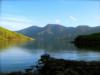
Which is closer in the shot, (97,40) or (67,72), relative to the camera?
(67,72)

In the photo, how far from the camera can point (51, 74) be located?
118ft

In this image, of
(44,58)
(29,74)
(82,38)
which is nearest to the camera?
(29,74)

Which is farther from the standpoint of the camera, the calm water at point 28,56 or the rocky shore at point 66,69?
the calm water at point 28,56

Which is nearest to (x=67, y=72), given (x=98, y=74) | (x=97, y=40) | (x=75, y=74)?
(x=75, y=74)

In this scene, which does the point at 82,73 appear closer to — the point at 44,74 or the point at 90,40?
Result: the point at 44,74

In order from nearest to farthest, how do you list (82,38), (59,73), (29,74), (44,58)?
1. (59,73)
2. (29,74)
3. (44,58)
4. (82,38)

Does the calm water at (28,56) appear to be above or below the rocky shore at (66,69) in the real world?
above

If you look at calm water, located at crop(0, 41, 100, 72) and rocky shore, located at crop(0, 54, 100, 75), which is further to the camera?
calm water, located at crop(0, 41, 100, 72)

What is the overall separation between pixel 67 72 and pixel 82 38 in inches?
6419

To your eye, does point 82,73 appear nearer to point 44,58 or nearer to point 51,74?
point 51,74

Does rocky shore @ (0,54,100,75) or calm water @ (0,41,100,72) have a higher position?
calm water @ (0,41,100,72)

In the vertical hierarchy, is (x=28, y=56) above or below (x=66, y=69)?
above

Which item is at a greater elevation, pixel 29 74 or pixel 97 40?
pixel 97 40

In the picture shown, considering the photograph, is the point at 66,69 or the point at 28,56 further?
the point at 28,56
